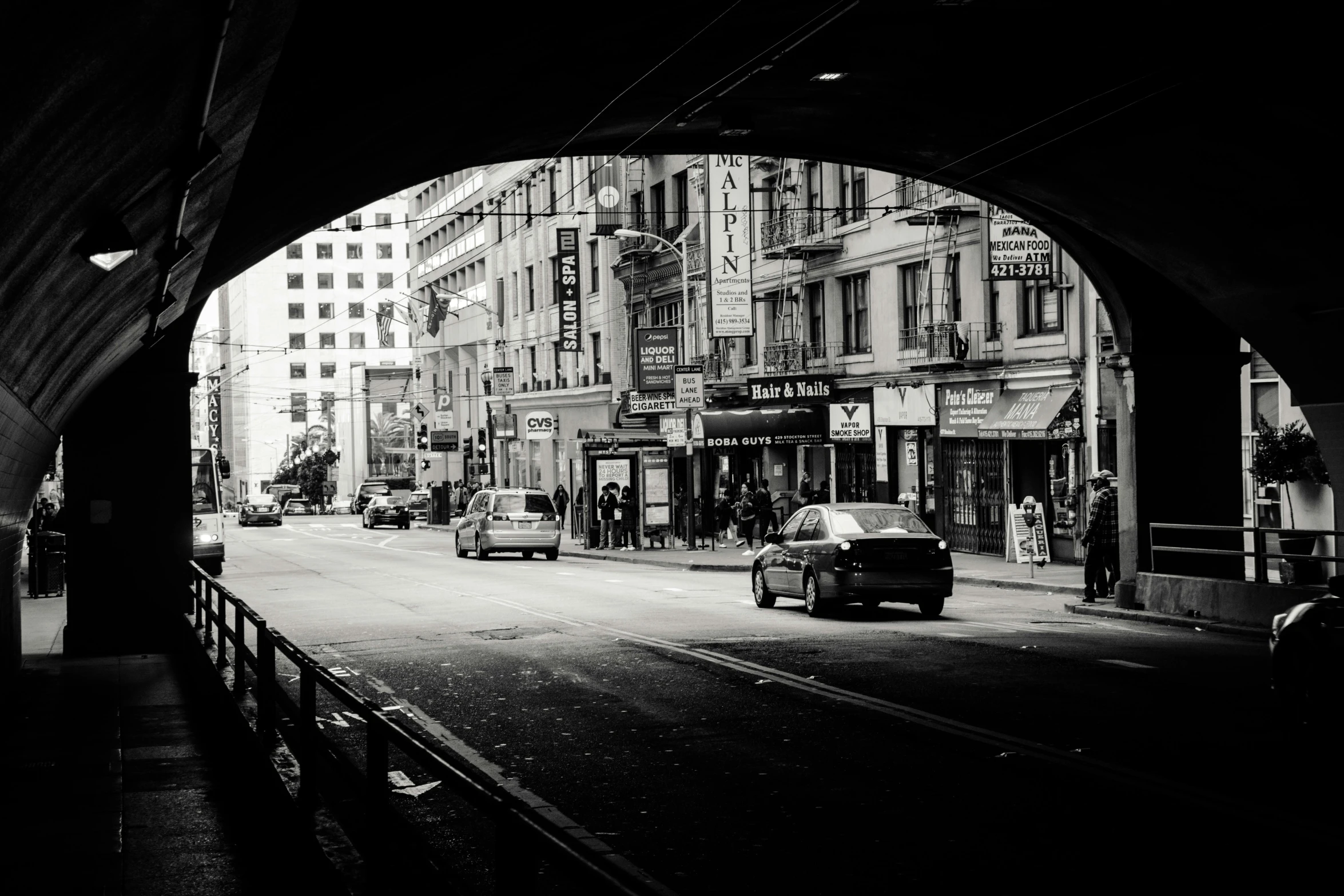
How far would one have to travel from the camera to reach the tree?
24047 mm

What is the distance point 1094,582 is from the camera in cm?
2400

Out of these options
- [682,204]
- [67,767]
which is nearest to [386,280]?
[682,204]

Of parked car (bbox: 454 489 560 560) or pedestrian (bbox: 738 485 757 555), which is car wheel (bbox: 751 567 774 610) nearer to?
pedestrian (bbox: 738 485 757 555)

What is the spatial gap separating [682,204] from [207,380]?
123 meters

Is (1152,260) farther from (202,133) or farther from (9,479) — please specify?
(202,133)

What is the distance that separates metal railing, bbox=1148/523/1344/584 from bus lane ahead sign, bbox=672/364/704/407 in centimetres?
1805

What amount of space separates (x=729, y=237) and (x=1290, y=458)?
66.5ft

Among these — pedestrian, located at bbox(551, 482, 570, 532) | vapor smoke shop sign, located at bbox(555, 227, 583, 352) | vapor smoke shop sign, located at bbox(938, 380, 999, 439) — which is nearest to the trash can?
vapor smoke shop sign, located at bbox(938, 380, 999, 439)

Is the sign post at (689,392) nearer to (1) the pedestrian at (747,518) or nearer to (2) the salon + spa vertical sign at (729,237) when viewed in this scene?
(2) the salon + spa vertical sign at (729,237)

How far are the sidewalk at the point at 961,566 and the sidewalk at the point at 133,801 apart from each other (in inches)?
609

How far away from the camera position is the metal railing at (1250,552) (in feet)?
58.3

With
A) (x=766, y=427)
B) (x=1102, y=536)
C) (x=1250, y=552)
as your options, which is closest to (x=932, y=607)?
(x=1102, y=536)

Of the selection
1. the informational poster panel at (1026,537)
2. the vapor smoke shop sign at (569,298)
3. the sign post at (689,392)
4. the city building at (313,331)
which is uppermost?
the city building at (313,331)

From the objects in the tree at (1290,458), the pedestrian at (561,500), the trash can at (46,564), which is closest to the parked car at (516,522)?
the trash can at (46,564)
